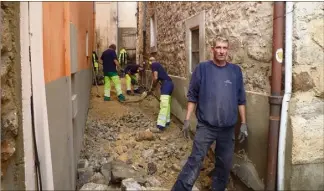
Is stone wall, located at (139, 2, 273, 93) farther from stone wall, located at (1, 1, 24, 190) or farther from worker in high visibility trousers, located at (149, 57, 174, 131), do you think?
stone wall, located at (1, 1, 24, 190)

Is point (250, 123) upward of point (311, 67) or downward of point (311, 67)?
downward

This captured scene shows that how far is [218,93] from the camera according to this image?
353 centimetres

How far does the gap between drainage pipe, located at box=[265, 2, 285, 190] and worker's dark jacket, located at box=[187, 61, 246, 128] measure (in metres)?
0.43

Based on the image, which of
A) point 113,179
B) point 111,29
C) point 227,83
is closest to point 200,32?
point 227,83

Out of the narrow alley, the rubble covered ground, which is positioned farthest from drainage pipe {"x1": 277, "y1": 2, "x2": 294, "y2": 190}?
the rubble covered ground

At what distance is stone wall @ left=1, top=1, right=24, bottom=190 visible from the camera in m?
1.40

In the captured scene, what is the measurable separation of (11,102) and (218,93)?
8.22 feet

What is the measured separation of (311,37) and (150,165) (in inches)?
124

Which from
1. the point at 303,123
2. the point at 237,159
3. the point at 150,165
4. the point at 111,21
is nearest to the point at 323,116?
the point at 303,123

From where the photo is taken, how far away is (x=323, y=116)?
3.30m

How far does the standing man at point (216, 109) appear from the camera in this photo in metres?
3.53

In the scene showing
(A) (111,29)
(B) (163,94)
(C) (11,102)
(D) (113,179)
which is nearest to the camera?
(C) (11,102)

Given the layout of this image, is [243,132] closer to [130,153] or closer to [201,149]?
[201,149]

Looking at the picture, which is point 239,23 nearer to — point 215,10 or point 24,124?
point 215,10
